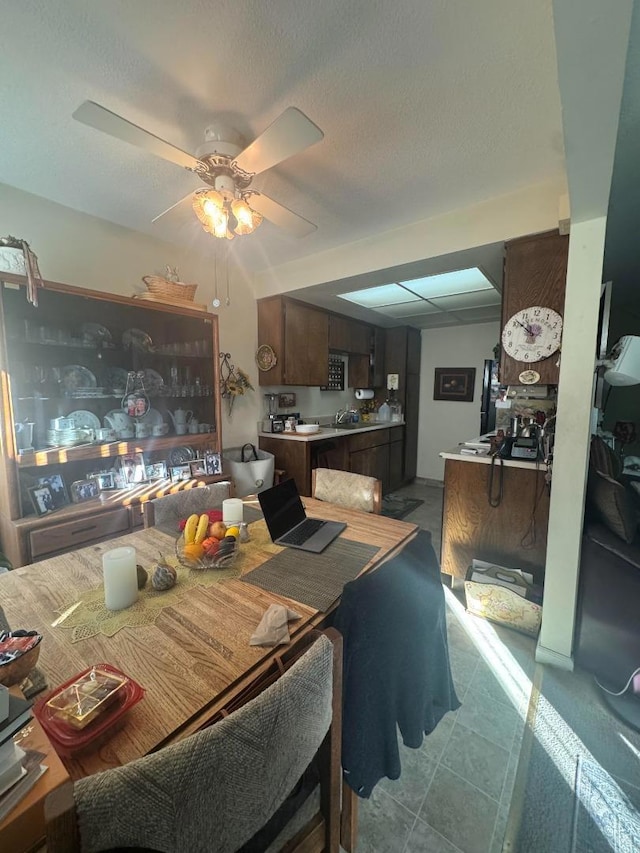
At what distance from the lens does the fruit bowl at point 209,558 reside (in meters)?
1.25

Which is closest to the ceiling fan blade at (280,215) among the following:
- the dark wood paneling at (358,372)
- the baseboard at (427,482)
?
the dark wood paneling at (358,372)

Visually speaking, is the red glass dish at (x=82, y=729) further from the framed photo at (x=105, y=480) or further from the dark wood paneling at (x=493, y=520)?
the dark wood paneling at (x=493, y=520)

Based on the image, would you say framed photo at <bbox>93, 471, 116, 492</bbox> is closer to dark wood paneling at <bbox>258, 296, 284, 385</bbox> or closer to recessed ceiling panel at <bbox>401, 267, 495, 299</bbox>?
dark wood paneling at <bbox>258, 296, 284, 385</bbox>

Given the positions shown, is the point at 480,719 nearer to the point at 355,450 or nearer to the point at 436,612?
the point at 436,612

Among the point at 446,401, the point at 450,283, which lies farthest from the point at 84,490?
the point at 446,401

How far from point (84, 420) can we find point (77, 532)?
74 cm

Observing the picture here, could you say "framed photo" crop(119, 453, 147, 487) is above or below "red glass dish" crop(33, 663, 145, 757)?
above

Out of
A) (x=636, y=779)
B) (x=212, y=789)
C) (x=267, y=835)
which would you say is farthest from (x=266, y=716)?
(x=636, y=779)

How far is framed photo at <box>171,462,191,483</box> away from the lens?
101 inches

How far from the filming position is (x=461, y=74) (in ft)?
4.10

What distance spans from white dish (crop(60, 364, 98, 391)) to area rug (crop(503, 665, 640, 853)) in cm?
295

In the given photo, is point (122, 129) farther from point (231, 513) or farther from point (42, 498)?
point (42, 498)

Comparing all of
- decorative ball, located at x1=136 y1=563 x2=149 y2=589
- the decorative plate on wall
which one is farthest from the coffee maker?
decorative ball, located at x1=136 y1=563 x2=149 y2=589

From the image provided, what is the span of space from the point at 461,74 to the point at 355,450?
311 centimetres
